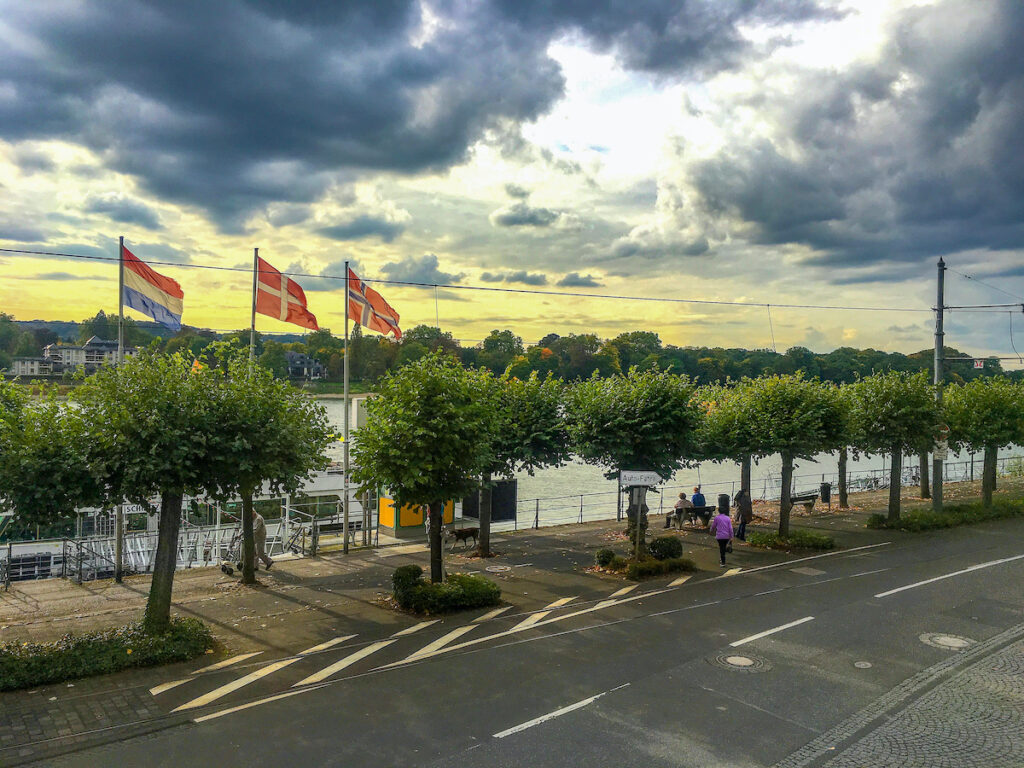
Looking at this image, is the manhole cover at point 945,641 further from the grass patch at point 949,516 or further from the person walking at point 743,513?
the grass patch at point 949,516

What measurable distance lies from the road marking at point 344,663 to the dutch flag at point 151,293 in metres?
9.55

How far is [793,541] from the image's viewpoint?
21859mm

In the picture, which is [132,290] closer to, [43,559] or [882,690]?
[43,559]

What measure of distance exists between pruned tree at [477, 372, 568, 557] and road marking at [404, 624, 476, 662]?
653cm

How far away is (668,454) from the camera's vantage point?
19250 millimetres

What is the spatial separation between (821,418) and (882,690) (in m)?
13.0

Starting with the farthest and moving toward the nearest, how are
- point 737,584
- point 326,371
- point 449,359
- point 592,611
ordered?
point 326,371 → point 737,584 → point 449,359 → point 592,611

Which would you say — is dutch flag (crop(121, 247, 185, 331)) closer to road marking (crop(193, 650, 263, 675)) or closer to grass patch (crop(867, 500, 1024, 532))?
road marking (crop(193, 650, 263, 675))

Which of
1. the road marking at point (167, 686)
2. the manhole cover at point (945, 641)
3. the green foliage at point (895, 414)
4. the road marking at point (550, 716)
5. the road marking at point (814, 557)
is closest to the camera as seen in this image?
the road marking at point (550, 716)

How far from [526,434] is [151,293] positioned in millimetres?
9992

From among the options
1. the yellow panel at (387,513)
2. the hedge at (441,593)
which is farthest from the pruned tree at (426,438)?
the yellow panel at (387,513)

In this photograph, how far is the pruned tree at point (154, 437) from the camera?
38.0 ft

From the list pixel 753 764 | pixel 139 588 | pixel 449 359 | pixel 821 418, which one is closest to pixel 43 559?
pixel 139 588

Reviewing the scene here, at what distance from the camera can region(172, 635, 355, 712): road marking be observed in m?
9.99
